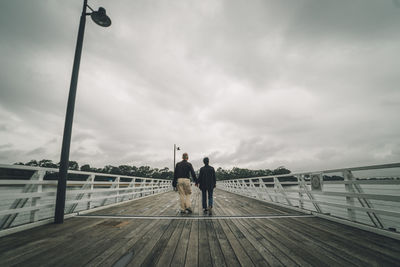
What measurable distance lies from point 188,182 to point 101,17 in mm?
5529

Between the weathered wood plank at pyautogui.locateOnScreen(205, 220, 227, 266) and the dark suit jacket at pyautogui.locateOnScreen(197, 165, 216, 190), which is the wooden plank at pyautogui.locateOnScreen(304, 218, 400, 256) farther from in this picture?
the dark suit jacket at pyautogui.locateOnScreen(197, 165, 216, 190)

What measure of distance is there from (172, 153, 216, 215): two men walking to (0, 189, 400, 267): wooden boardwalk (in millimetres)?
1801

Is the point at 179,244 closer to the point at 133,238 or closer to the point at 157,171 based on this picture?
the point at 133,238

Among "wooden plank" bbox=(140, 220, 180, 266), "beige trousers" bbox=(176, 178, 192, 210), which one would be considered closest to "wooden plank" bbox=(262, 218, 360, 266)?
"wooden plank" bbox=(140, 220, 180, 266)

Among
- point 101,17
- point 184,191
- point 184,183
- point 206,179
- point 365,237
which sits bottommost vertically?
point 365,237

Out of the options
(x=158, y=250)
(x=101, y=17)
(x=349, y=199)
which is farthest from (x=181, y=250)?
(x=101, y=17)

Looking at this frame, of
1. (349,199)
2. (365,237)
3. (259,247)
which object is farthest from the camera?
(349,199)

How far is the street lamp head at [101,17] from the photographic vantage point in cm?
473

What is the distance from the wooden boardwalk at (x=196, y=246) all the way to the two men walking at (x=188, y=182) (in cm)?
180

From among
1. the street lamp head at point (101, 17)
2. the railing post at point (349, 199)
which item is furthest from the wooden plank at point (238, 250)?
the street lamp head at point (101, 17)

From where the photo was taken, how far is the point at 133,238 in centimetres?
319

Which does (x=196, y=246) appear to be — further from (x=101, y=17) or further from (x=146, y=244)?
(x=101, y=17)

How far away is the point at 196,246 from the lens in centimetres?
280

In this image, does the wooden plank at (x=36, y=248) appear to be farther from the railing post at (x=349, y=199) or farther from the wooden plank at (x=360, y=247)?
the railing post at (x=349, y=199)
